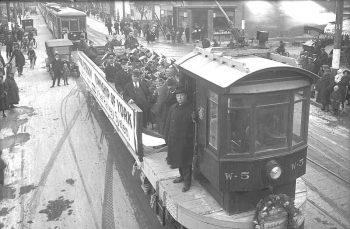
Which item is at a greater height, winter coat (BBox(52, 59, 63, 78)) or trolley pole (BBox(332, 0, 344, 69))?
trolley pole (BBox(332, 0, 344, 69))

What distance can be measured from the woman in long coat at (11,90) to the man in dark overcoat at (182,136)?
9.90 m

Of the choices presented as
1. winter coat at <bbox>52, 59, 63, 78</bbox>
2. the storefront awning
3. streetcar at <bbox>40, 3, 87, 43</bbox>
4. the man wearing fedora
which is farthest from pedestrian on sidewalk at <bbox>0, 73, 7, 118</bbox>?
the storefront awning

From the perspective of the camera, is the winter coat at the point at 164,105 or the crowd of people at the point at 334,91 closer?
the winter coat at the point at 164,105

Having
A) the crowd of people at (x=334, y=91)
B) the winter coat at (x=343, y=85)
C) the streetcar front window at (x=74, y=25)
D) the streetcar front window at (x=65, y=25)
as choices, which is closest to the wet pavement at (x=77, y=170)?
the crowd of people at (x=334, y=91)

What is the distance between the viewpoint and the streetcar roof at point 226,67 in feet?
16.4

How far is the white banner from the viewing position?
24.2 feet

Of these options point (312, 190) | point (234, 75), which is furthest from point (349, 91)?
point (234, 75)

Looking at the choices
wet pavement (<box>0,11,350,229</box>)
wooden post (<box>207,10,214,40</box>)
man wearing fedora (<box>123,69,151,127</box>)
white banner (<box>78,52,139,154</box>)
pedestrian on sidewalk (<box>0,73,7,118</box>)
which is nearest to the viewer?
wet pavement (<box>0,11,350,229</box>)

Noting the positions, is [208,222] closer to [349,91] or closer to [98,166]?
[98,166]

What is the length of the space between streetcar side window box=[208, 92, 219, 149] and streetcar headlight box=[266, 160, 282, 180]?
708 mm

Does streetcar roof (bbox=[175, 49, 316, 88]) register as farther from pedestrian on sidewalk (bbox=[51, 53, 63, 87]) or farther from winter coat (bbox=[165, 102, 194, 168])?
pedestrian on sidewalk (bbox=[51, 53, 63, 87])

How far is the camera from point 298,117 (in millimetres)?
5379

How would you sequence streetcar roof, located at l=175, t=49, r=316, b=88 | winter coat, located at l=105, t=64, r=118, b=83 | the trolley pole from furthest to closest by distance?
1. the trolley pole
2. winter coat, located at l=105, t=64, r=118, b=83
3. streetcar roof, located at l=175, t=49, r=316, b=88

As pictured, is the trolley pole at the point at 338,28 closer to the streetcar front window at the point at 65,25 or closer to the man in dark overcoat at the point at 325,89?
the man in dark overcoat at the point at 325,89
